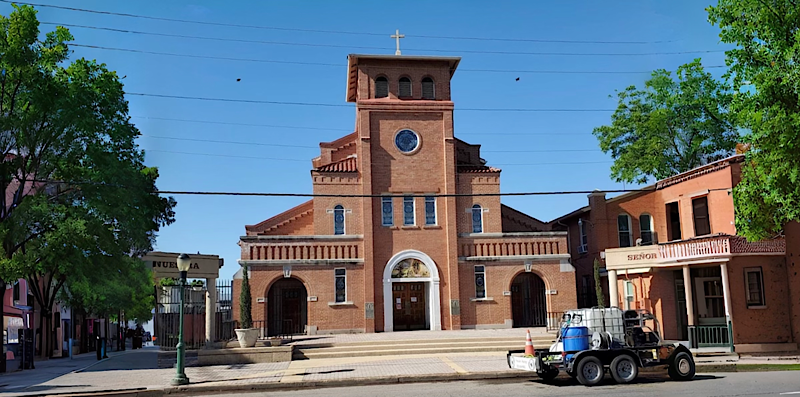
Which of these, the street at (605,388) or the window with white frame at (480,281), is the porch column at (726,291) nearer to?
the street at (605,388)

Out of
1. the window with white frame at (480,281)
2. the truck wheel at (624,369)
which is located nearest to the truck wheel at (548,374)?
the truck wheel at (624,369)

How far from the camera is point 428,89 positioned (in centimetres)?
3716

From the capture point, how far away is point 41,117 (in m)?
23.6

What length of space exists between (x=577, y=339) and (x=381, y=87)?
2224 cm

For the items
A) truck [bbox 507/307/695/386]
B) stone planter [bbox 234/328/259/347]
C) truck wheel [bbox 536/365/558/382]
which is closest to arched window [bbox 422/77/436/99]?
stone planter [bbox 234/328/259/347]

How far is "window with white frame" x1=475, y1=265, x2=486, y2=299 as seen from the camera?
116 feet

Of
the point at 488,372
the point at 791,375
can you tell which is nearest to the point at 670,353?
the point at 791,375

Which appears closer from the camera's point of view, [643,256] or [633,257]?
[643,256]

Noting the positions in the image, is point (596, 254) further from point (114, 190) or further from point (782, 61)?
point (114, 190)

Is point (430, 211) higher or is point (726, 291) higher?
point (430, 211)

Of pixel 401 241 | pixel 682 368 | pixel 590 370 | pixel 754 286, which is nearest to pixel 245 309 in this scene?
pixel 401 241

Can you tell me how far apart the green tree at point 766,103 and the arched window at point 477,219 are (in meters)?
15.2

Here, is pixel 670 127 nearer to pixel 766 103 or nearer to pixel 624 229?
pixel 624 229

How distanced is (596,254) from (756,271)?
29.8 feet
